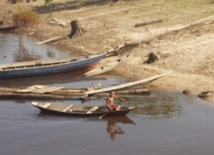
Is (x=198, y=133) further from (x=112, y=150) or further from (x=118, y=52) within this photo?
(x=118, y=52)

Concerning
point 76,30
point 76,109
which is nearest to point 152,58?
point 76,109

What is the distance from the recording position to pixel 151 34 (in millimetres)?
39188

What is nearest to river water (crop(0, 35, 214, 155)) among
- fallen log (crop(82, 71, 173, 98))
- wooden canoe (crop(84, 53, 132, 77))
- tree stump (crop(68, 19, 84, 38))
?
fallen log (crop(82, 71, 173, 98))

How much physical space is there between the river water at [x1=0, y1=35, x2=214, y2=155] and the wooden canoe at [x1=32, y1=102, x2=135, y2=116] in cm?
28

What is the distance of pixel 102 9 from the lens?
2030 inches

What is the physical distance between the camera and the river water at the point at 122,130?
803 inches

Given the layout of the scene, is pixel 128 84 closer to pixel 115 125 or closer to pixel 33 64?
pixel 115 125

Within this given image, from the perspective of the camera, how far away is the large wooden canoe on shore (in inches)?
1267

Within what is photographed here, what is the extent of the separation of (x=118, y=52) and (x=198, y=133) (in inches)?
631

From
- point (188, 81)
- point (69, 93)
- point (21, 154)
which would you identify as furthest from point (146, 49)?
point (21, 154)

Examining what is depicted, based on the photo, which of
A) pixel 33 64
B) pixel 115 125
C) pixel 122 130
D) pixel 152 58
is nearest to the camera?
pixel 122 130

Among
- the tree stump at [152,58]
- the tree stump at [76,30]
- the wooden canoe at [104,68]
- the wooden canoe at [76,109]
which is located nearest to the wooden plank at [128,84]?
the wooden canoe at [76,109]

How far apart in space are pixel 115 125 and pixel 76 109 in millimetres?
2503

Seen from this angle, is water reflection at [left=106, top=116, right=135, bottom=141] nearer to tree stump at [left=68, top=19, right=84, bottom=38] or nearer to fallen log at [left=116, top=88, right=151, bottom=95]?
fallen log at [left=116, top=88, right=151, bottom=95]
